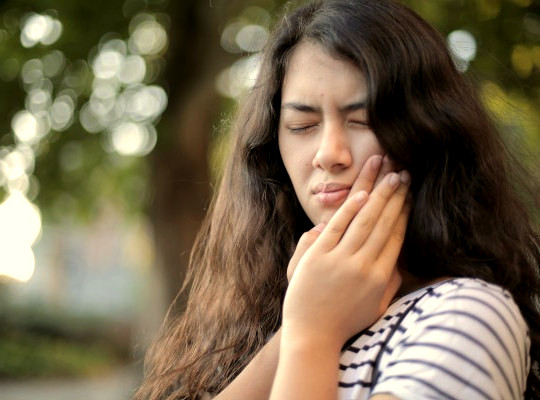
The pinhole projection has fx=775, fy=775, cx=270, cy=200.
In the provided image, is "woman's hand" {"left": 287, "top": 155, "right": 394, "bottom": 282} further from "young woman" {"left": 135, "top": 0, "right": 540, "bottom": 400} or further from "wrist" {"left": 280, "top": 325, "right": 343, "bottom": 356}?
"wrist" {"left": 280, "top": 325, "right": 343, "bottom": 356}

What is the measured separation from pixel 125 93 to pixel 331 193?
7.96 meters

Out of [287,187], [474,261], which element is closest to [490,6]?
[287,187]

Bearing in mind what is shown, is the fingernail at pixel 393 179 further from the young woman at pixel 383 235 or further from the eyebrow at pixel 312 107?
the eyebrow at pixel 312 107

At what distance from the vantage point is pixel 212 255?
2453mm

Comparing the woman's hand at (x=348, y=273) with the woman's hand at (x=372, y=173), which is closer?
the woman's hand at (x=348, y=273)

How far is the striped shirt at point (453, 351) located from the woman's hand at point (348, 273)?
0.32ft

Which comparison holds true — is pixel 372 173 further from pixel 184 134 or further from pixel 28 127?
pixel 28 127

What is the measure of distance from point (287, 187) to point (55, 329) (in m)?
15.8

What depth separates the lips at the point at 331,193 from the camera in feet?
5.92

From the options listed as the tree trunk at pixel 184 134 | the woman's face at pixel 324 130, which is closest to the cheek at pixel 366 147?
the woman's face at pixel 324 130

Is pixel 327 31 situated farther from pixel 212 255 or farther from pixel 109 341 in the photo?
Answer: pixel 109 341

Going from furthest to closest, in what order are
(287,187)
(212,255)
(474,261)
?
(212,255)
(287,187)
(474,261)

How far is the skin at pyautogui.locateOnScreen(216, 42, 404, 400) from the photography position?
1.59m

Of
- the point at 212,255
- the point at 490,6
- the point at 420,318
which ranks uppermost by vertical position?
the point at 490,6
